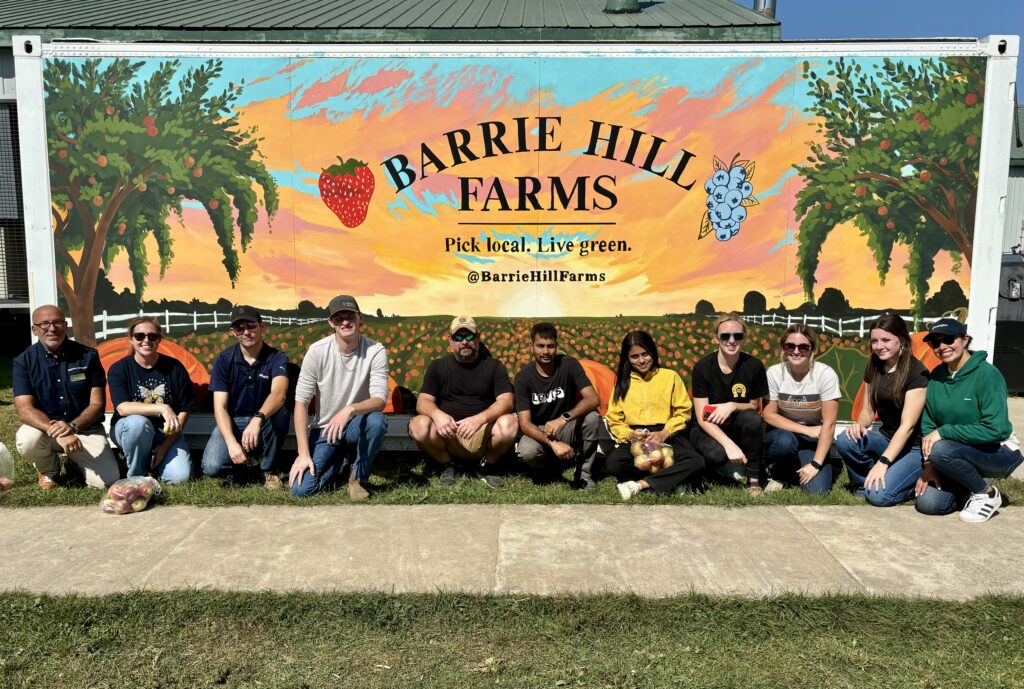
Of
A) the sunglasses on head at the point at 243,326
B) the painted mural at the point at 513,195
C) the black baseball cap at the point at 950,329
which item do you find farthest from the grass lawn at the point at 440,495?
the black baseball cap at the point at 950,329

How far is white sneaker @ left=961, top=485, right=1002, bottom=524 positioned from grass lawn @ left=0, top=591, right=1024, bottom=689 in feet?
3.56

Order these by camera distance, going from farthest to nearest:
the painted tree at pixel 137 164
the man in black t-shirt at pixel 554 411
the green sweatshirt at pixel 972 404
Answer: the painted tree at pixel 137 164 < the man in black t-shirt at pixel 554 411 < the green sweatshirt at pixel 972 404

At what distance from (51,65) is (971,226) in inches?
261

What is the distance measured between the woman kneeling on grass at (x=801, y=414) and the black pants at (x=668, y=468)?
57 centimetres

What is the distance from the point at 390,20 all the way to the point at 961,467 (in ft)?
29.9

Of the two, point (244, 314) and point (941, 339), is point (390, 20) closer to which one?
point (244, 314)

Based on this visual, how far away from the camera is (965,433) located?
4086 mm

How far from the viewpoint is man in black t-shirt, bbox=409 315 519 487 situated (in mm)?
4773

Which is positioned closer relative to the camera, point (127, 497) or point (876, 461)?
point (127, 497)

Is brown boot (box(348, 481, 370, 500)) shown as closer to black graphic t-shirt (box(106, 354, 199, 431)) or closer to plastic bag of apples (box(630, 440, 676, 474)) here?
black graphic t-shirt (box(106, 354, 199, 431))

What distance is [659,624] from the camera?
9.73ft

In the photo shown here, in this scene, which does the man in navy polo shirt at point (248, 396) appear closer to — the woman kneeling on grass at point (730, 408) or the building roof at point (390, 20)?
the woman kneeling on grass at point (730, 408)

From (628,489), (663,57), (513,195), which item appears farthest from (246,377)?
(663,57)

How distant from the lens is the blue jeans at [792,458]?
4613mm
